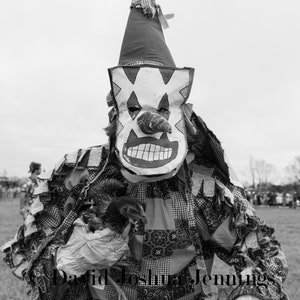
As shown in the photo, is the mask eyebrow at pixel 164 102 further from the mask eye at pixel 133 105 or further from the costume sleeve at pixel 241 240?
the costume sleeve at pixel 241 240

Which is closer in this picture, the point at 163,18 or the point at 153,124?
the point at 153,124

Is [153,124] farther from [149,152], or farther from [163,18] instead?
[163,18]

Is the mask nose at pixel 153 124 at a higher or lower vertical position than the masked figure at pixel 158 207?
higher

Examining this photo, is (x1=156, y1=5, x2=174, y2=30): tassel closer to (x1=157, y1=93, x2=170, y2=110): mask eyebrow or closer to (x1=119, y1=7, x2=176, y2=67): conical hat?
(x1=119, y1=7, x2=176, y2=67): conical hat

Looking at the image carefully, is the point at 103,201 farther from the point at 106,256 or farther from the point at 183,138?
the point at 183,138

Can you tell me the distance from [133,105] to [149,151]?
0.25 meters

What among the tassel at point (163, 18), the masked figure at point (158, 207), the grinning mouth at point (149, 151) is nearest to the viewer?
the grinning mouth at point (149, 151)

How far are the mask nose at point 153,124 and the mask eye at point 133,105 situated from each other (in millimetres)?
94

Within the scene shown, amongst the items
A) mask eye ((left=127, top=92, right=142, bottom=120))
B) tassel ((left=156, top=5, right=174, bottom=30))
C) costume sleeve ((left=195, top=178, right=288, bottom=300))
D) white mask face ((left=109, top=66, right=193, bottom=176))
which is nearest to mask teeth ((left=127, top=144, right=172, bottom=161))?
white mask face ((left=109, top=66, right=193, bottom=176))

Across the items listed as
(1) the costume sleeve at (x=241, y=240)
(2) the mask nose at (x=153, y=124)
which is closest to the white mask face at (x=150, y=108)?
(2) the mask nose at (x=153, y=124)

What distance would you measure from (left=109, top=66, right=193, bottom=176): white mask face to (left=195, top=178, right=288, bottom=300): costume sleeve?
309 mm

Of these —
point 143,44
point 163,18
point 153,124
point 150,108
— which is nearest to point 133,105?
point 150,108

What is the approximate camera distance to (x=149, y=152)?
185 cm

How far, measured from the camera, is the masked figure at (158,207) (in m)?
1.93
